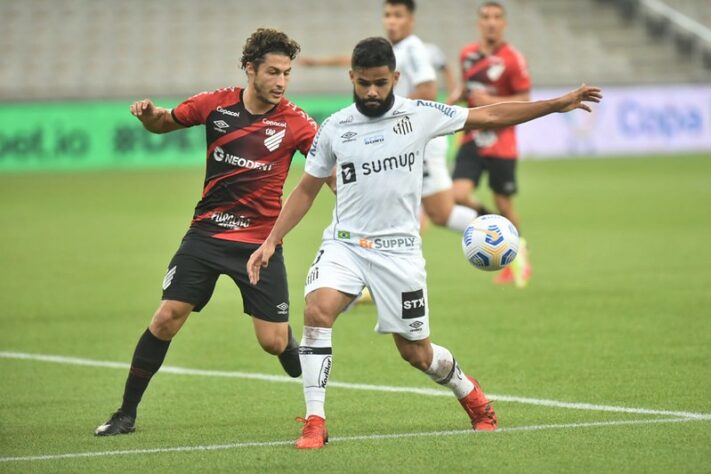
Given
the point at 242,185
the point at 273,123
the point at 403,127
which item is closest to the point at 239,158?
the point at 242,185

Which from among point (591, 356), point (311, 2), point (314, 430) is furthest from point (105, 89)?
point (314, 430)

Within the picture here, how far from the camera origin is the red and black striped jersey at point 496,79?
13703mm

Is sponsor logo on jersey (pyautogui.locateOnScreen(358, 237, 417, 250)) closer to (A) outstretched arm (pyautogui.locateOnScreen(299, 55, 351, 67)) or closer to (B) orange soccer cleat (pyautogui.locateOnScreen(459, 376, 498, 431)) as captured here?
(B) orange soccer cleat (pyautogui.locateOnScreen(459, 376, 498, 431))

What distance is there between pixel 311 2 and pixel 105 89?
23.5 feet

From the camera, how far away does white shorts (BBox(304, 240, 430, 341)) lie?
680cm

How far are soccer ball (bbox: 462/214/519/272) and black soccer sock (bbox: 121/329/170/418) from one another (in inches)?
70.4

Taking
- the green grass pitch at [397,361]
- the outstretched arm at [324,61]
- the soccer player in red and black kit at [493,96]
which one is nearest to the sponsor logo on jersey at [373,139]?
the green grass pitch at [397,361]

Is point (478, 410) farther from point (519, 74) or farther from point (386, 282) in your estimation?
point (519, 74)

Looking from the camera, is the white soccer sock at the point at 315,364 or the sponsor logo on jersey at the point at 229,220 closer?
the white soccer sock at the point at 315,364

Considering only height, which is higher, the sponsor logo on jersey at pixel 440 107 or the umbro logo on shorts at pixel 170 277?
the sponsor logo on jersey at pixel 440 107

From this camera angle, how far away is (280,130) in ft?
25.0

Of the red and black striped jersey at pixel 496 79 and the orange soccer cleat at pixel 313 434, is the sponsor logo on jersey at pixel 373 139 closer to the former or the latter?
the orange soccer cleat at pixel 313 434

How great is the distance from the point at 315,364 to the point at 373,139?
46.5 inches

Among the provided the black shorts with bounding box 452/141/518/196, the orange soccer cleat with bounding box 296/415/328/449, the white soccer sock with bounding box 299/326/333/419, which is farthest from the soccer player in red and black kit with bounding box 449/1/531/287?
the orange soccer cleat with bounding box 296/415/328/449
